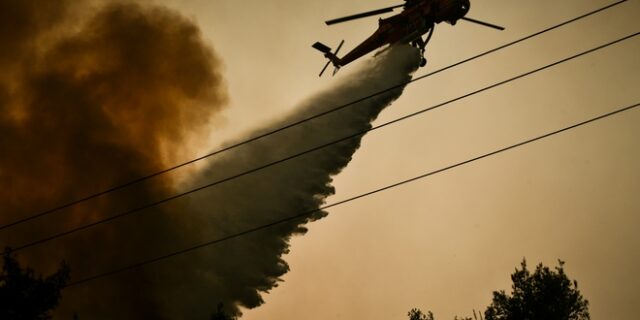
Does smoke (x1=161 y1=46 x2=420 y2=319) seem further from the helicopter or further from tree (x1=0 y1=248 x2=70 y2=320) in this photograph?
tree (x1=0 y1=248 x2=70 y2=320)

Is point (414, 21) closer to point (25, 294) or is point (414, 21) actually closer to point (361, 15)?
point (361, 15)

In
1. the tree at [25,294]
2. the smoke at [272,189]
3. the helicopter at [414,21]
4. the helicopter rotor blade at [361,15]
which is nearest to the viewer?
the tree at [25,294]

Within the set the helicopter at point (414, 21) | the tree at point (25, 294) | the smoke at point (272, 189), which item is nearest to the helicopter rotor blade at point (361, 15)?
the helicopter at point (414, 21)

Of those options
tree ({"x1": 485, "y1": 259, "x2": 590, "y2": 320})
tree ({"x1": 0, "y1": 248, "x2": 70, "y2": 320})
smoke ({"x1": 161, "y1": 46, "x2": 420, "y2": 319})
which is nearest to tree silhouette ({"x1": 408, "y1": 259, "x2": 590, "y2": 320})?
tree ({"x1": 485, "y1": 259, "x2": 590, "y2": 320})

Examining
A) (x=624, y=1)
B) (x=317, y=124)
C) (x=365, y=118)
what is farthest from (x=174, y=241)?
(x=624, y=1)

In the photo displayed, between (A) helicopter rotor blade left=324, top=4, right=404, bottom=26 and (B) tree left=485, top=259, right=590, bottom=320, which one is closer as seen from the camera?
(A) helicopter rotor blade left=324, top=4, right=404, bottom=26

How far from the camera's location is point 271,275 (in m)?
26.9

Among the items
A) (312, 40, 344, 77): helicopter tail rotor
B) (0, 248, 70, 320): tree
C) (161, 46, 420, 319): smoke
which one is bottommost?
(0, 248, 70, 320): tree

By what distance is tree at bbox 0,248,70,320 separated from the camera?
522 inches

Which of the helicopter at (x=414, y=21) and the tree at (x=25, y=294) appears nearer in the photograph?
the tree at (x=25, y=294)

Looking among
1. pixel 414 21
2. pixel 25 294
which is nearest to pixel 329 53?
pixel 414 21

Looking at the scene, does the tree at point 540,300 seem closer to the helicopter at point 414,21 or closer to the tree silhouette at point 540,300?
the tree silhouette at point 540,300

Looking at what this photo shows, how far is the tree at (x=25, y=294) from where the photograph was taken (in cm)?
1327

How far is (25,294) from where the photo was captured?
13680mm
